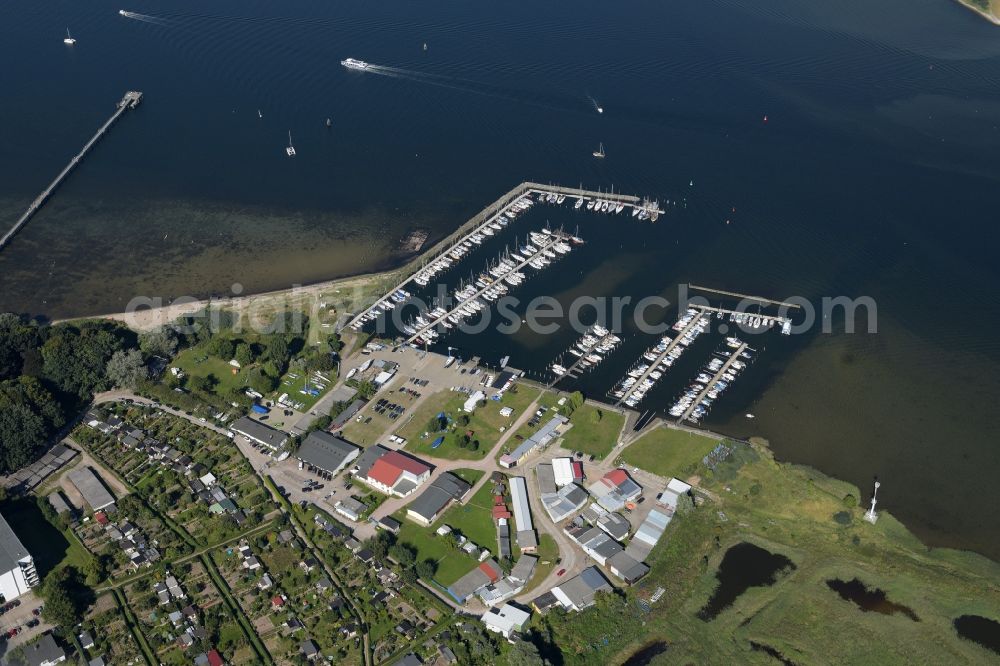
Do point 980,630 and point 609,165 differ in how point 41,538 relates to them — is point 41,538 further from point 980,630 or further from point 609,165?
point 609,165

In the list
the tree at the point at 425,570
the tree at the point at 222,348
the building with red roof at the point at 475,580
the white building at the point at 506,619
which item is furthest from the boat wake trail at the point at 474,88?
the white building at the point at 506,619

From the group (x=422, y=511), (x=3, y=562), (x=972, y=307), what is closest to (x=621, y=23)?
(x=972, y=307)

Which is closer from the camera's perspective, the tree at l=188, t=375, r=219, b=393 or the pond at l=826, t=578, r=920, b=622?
the pond at l=826, t=578, r=920, b=622

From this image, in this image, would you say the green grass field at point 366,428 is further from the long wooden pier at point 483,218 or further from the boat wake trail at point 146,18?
the boat wake trail at point 146,18

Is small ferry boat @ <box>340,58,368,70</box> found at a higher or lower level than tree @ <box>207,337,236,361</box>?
higher

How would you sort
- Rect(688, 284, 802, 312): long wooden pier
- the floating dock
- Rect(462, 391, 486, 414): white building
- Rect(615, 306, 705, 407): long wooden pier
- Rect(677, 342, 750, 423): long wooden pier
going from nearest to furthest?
Rect(462, 391, 486, 414): white building
Rect(677, 342, 750, 423): long wooden pier
Rect(615, 306, 705, 407): long wooden pier
the floating dock
Rect(688, 284, 802, 312): long wooden pier

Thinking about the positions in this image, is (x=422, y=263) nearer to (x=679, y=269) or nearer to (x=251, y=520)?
(x=679, y=269)

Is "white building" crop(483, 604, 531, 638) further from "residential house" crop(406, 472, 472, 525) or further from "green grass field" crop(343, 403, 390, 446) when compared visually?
"green grass field" crop(343, 403, 390, 446)

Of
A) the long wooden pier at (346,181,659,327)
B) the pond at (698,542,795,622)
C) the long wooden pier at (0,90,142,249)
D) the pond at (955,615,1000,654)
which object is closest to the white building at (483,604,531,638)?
the pond at (698,542,795,622)
